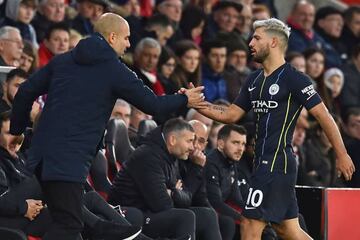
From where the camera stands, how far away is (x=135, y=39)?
13969mm

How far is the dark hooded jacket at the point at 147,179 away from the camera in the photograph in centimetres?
987

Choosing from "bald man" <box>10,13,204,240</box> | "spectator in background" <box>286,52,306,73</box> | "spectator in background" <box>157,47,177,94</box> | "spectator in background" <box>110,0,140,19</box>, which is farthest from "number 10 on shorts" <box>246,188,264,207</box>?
"spectator in background" <box>286,52,306,73</box>

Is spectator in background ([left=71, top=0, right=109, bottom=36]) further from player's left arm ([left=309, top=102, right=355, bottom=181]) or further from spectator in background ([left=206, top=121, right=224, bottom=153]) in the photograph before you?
player's left arm ([left=309, top=102, right=355, bottom=181])

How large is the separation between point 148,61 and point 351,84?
3.76m

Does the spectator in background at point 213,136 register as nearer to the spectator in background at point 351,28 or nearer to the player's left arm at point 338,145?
the player's left arm at point 338,145

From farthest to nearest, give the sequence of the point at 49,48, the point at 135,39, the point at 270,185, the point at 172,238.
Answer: the point at 135,39 < the point at 49,48 < the point at 172,238 < the point at 270,185

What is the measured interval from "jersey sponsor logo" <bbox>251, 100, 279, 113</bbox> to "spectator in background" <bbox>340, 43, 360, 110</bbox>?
277 inches

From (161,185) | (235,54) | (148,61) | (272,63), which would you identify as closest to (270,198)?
(272,63)

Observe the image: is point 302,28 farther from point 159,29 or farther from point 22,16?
point 22,16

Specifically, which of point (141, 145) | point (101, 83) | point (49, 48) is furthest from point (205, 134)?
point (101, 83)

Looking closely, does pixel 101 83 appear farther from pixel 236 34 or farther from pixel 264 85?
pixel 236 34

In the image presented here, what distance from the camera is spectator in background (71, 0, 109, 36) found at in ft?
44.4

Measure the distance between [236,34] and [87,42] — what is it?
24.0 ft

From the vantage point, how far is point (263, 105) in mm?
8602
